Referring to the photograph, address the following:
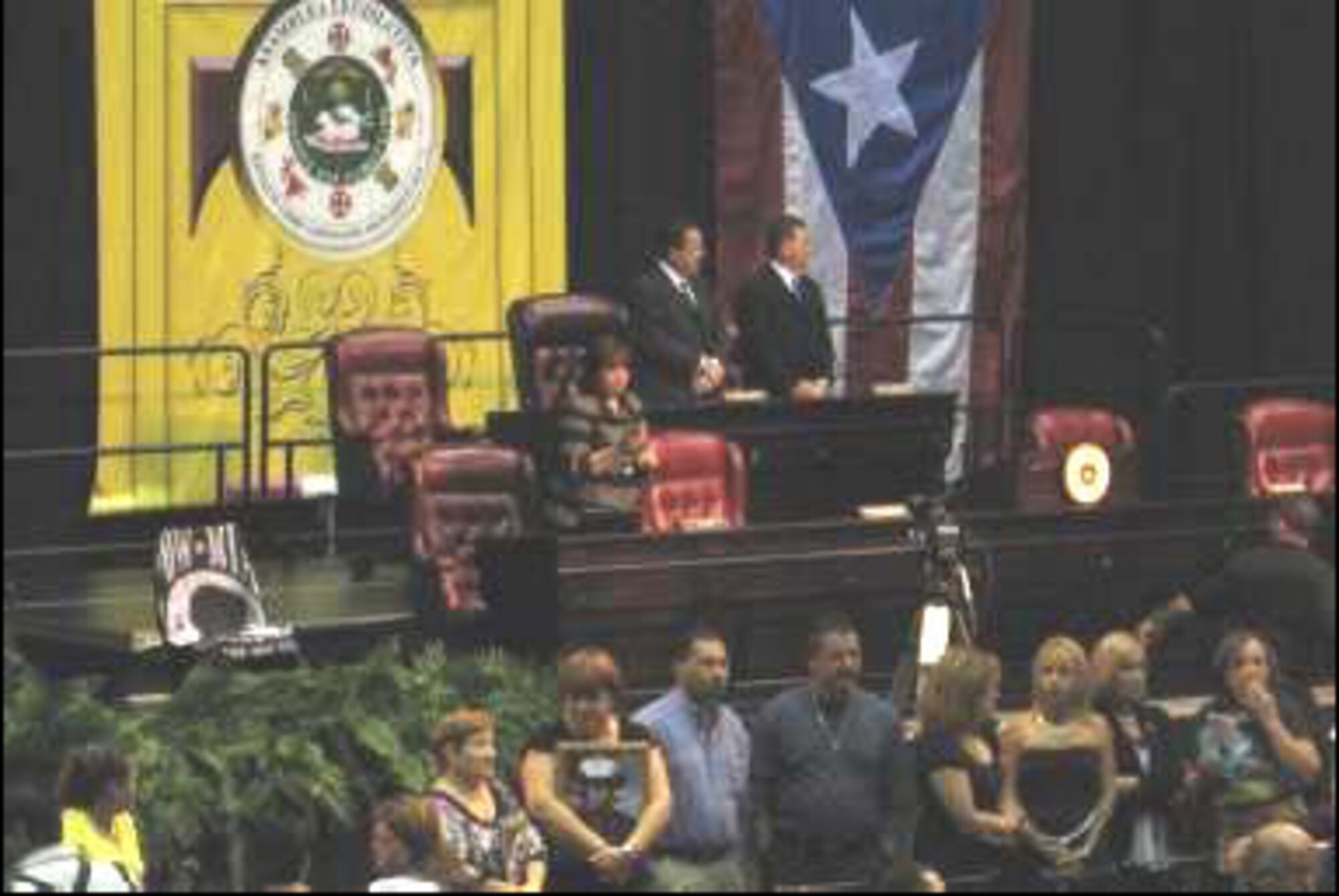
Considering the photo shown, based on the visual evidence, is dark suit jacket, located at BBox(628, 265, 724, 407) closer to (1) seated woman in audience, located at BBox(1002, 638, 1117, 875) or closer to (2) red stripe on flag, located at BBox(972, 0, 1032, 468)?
(2) red stripe on flag, located at BBox(972, 0, 1032, 468)

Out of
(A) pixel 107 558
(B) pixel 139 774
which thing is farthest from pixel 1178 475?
(B) pixel 139 774

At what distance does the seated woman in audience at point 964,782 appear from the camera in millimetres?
17344

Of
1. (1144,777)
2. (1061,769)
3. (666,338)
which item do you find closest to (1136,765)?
(1144,777)

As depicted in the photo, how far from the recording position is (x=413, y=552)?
2156 cm

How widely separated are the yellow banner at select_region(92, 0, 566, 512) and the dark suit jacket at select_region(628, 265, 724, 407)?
6.48 feet

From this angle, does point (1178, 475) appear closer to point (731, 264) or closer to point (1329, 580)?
point (731, 264)

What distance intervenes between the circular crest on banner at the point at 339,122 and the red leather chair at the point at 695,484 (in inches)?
144

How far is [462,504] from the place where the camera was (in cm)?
2155

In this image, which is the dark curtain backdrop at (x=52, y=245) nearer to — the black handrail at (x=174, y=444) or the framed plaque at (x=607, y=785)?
the black handrail at (x=174, y=444)

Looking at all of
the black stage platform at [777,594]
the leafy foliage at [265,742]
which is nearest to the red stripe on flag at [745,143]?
the black stage platform at [777,594]

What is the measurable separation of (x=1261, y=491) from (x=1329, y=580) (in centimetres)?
450

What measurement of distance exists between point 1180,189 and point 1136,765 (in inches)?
399

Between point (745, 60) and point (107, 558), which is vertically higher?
point (745, 60)

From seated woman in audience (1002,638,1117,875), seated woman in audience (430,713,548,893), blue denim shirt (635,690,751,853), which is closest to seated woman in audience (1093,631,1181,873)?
seated woman in audience (1002,638,1117,875)
